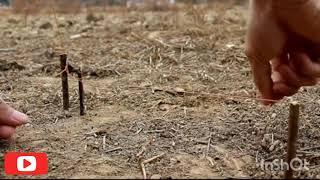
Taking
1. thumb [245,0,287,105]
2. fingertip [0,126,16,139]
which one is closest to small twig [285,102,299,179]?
thumb [245,0,287,105]

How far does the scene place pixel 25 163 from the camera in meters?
1.14

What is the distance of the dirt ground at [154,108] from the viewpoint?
1209mm

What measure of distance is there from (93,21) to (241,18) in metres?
1.16

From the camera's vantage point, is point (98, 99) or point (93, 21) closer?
point (98, 99)

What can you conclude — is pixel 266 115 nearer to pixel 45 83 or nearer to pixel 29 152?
pixel 29 152

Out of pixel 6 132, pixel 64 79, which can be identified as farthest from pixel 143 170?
pixel 64 79

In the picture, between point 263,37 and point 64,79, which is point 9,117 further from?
point 263,37

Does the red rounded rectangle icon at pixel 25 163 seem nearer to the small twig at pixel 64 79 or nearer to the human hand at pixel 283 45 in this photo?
the small twig at pixel 64 79

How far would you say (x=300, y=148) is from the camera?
4.15 feet

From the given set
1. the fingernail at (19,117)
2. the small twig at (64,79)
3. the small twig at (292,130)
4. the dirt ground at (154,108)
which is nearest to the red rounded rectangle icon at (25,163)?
the dirt ground at (154,108)

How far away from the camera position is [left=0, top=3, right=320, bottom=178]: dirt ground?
1209mm

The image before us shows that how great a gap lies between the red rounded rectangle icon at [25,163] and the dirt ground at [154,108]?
3 centimetres

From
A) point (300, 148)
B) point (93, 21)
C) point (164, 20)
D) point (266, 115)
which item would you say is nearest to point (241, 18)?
point (164, 20)

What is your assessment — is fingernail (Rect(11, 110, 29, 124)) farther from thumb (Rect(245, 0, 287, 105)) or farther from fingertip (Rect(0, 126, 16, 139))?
thumb (Rect(245, 0, 287, 105))
